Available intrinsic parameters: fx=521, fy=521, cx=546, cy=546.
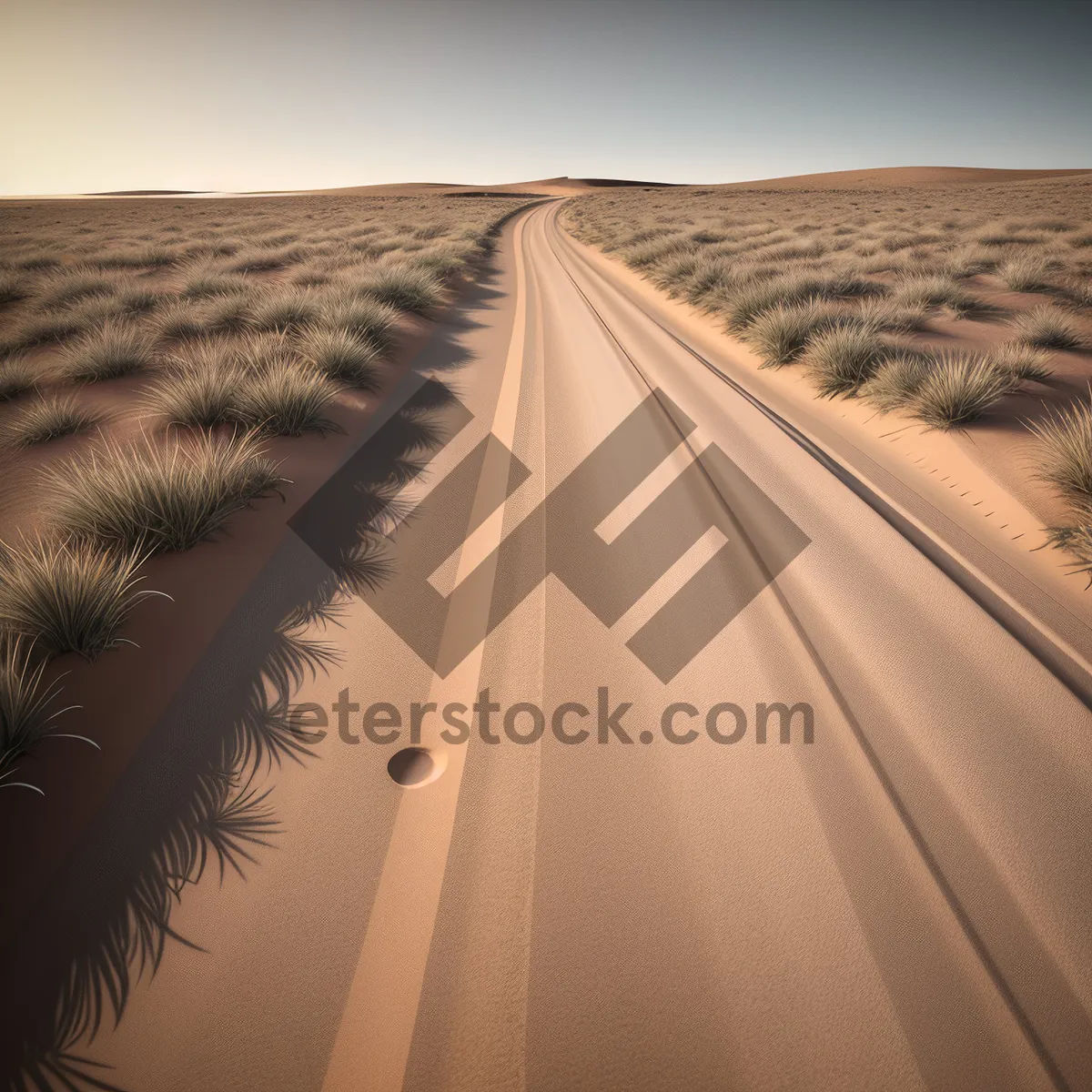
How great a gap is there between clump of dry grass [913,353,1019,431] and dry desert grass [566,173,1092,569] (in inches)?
0.5

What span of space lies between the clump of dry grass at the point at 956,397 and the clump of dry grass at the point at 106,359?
8.30m

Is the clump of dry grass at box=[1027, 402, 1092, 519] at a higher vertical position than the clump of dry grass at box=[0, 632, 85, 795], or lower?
higher

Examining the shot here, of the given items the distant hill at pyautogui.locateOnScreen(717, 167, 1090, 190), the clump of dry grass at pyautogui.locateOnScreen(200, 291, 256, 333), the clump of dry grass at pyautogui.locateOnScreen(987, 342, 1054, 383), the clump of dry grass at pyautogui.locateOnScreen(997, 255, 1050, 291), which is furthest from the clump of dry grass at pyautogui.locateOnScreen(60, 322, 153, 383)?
the distant hill at pyautogui.locateOnScreen(717, 167, 1090, 190)

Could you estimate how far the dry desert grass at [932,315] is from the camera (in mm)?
4562

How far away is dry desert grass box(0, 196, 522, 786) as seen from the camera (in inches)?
91.8

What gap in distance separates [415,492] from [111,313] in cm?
863

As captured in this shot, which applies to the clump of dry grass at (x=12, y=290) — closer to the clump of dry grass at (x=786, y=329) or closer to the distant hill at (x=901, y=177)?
the clump of dry grass at (x=786, y=329)

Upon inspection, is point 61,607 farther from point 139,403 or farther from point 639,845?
point 139,403

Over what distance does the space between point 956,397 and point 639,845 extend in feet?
15.8

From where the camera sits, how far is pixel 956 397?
451 centimetres

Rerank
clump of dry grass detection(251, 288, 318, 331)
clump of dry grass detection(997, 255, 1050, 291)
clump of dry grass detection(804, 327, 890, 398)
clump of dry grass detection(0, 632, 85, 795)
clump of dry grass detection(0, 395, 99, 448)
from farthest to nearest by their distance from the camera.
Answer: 1. clump of dry grass detection(997, 255, 1050, 291)
2. clump of dry grass detection(251, 288, 318, 331)
3. clump of dry grass detection(804, 327, 890, 398)
4. clump of dry grass detection(0, 395, 99, 448)
5. clump of dry grass detection(0, 632, 85, 795)

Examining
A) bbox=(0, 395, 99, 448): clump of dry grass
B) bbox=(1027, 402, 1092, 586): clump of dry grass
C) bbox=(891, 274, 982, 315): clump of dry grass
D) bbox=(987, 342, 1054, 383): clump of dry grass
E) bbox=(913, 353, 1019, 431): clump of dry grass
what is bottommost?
bbox=(1027, 402, 1092, 586): clump of dry grass

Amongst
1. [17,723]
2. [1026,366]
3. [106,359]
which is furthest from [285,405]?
[1026,366]

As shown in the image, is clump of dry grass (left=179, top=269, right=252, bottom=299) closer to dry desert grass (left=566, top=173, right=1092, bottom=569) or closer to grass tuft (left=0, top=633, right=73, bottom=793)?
dry desert grass (left=566, top=173, right=1092, bottom=569)
